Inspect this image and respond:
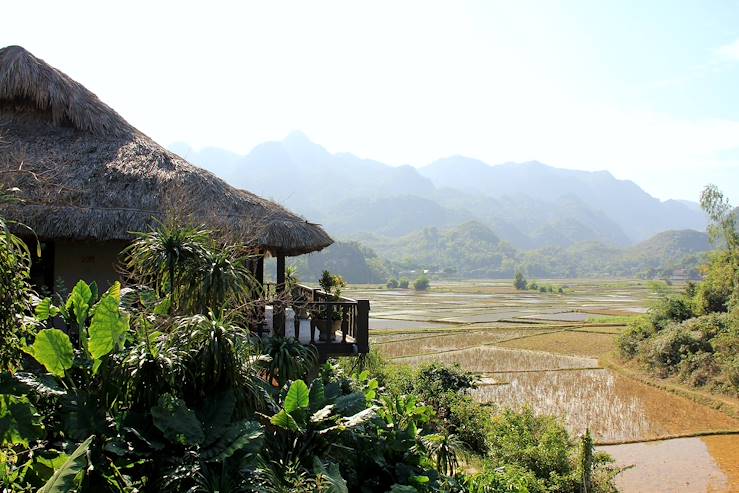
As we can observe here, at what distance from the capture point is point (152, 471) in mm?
4754

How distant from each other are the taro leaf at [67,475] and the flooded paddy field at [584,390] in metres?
7.98

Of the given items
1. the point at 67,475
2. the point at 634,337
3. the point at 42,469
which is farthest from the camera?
the point at 634,337

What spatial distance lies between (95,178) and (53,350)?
5118 millimetres

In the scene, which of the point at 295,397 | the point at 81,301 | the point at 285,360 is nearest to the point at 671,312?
the point at 285,360

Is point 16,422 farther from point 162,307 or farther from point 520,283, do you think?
point 520,283

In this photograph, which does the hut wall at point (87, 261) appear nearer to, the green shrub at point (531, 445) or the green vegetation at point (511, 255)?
the green shrub at point (531, 445)

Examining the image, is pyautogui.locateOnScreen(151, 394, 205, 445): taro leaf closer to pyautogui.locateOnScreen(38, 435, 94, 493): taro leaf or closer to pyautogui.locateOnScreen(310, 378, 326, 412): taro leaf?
pyautogui.locateOnScreen(38, 435, 94, 493): taro leaf

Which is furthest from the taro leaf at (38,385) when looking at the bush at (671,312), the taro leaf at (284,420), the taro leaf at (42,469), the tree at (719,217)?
the tree at (719,217)

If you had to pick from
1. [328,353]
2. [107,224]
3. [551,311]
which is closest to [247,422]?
[328,353]

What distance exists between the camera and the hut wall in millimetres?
9055

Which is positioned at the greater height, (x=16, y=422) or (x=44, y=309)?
(x=44, y=309)

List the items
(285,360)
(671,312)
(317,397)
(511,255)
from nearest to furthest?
(317,397) → (285,360) → (671,312) → (511,255)

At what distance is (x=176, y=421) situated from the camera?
14.8 feet

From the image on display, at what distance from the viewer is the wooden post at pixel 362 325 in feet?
29.3
